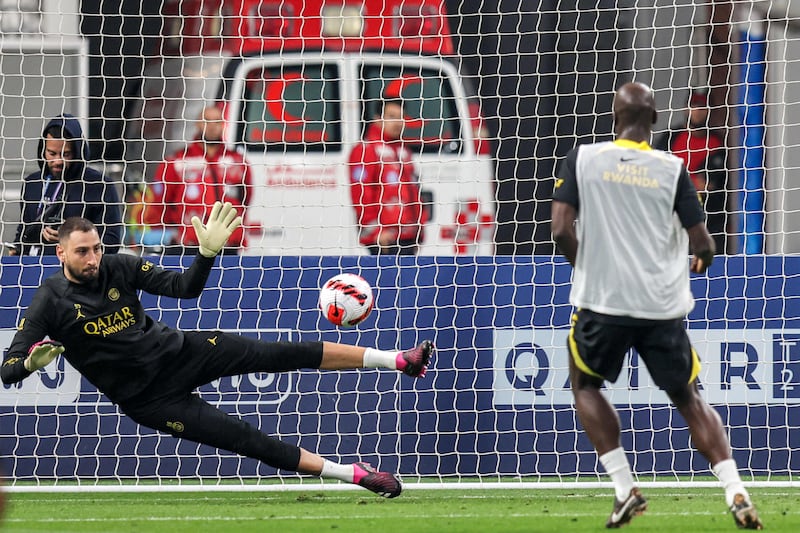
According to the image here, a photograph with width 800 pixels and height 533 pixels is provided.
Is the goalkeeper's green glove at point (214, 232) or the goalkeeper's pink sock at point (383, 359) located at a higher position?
the goalkeeper's green glove at point (214, 232)

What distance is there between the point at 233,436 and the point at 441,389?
1907 millimetres

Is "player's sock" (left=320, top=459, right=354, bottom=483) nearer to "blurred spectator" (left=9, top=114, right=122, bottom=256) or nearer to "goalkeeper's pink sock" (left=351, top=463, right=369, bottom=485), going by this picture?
"goalkeeper's pink sock" (left=351, top=463, right=369, bottom=485)

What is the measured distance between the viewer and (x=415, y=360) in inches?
305

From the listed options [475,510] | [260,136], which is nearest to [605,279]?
[475,510]

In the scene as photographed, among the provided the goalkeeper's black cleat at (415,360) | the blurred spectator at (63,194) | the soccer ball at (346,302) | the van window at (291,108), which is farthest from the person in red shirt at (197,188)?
the goalkeeper's black cleat at (415,360)

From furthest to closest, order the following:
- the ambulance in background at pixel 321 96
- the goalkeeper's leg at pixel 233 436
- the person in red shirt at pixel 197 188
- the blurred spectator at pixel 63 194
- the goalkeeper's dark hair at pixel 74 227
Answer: the ambulance in background at pixel 321 96, the person in red shirt at pixel 197 188, the blurred spectator at pixel 63 194, the goalkeeper's leg at pixel 233 436, the goalkeeper's dark hair at pixel 74 227

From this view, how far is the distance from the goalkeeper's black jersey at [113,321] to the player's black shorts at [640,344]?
2.07m

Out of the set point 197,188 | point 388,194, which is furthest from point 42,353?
point 197,188

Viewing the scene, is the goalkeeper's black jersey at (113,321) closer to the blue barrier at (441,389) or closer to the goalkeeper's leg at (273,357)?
the goalkeeper's leg at (273,357)

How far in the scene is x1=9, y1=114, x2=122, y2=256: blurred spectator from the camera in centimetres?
937

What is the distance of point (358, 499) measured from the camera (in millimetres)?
8086

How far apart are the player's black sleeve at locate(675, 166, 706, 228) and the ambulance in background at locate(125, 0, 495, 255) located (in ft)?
19.7

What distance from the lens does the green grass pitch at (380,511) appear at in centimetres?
689

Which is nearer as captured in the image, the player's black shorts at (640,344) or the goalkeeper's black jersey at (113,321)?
the player's black shorts at (640,344)
